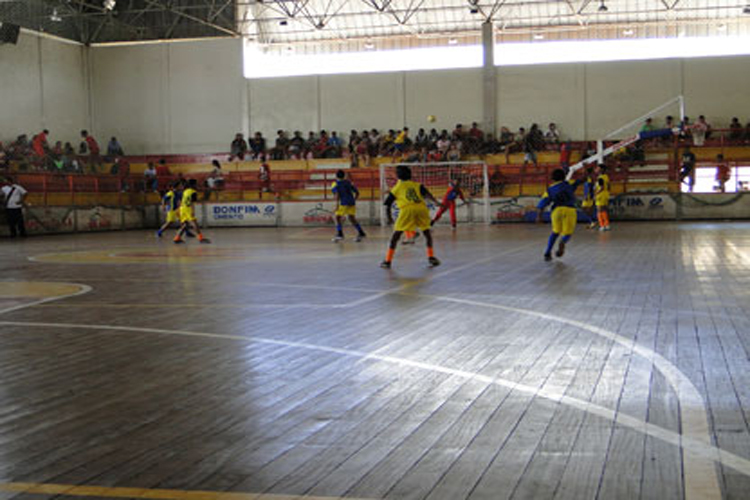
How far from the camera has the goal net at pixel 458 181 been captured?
32.9 metres

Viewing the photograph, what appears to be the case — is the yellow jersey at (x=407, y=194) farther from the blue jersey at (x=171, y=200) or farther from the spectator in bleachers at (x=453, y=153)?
the spectator in bleachers at (x=453, y=153)

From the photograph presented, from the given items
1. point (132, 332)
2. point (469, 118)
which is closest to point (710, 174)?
point (469, 118)

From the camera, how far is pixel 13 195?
28.0 metres

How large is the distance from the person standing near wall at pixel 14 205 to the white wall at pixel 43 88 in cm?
759

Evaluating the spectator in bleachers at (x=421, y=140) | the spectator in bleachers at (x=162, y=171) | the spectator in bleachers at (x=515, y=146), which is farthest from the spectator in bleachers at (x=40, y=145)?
the spectator in bleachers at (x=515, y=146)

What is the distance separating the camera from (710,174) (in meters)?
33.0

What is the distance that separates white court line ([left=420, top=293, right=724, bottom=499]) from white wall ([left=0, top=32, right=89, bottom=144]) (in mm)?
33955

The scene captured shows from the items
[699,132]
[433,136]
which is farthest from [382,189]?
[699,132]

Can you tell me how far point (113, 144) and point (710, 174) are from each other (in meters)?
27.4

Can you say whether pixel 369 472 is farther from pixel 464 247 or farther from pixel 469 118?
pixel 469 118

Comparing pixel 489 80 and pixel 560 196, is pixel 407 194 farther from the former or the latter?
pixel 489 80

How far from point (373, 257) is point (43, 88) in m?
27.1

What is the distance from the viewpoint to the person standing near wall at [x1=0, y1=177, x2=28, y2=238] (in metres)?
28.0

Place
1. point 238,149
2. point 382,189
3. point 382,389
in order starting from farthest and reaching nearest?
point 238,149
point 382,189
point 382,389
